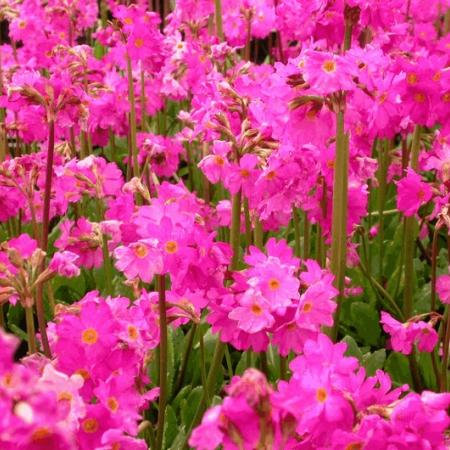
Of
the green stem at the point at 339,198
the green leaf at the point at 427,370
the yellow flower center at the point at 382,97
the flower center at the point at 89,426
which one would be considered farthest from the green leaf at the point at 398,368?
the flower center at the point at 89,426

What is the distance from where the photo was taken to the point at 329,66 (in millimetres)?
1725

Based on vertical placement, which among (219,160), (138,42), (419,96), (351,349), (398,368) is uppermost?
(138,42)

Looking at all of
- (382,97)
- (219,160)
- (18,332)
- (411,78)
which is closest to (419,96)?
(411,78)

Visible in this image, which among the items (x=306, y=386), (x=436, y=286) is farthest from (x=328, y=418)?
(x=436, y=286)

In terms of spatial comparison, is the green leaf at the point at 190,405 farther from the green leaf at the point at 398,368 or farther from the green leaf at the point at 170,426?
the green leaf at the point at 398,368

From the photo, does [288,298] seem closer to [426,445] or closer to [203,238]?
[203,238]

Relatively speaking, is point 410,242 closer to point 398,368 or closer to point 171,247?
point 398,368

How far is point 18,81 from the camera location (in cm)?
215

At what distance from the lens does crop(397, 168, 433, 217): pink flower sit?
2357mm

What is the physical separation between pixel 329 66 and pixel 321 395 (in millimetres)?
703

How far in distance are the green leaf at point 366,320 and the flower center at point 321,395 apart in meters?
1.84

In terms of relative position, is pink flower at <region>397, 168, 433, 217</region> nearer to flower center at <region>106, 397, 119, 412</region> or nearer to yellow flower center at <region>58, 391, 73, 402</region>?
flower center at <region>106, 397, 119, 412</region>

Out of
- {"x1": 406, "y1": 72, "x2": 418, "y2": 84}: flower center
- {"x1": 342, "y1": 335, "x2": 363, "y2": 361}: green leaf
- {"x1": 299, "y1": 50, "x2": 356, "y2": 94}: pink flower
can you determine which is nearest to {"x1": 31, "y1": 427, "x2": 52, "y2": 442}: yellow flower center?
{"x1": 299, "y1": 50, "x2": 356, "y2": 94}: pink flower

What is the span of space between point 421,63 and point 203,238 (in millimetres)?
959
